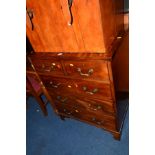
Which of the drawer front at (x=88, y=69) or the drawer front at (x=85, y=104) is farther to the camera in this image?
the drawer front at (x=85, y=104)

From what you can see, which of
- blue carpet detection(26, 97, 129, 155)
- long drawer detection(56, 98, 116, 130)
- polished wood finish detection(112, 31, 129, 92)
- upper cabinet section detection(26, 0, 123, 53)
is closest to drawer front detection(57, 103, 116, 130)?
long drawer detection(56, 98, 116, 130)

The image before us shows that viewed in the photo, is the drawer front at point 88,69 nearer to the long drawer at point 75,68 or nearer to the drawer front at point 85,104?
the long drawer at point 75,68

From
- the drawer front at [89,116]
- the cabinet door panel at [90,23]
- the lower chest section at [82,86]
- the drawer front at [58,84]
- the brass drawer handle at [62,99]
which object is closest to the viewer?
the cabinet door panel at [90,23]

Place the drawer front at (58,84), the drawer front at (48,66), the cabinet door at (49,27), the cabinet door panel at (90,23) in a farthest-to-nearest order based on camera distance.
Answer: the drawer front at (58,84)
the drawer front at (48,66)
the cabinet door at (49,27)
the cabinet door panel at (90,23)

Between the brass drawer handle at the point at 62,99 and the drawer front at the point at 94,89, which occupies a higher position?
the drawer front at the point at 94,89

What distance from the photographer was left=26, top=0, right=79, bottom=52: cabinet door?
1064mm

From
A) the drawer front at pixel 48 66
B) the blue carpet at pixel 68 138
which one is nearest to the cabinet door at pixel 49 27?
the drawer front at pixel 48 66

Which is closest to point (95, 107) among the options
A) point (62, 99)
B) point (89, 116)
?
point (89, 116)

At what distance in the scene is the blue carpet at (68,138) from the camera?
1699mm

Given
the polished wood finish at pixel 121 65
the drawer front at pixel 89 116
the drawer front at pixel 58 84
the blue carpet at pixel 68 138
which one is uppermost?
the polished wood finish at pixel 121 65

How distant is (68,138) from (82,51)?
1149mm

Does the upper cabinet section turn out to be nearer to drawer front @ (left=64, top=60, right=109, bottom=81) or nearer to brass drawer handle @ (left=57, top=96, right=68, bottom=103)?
drawer front @ (left=64, top=60, right=109, bottom=81)
